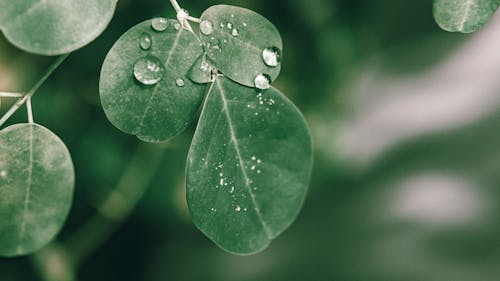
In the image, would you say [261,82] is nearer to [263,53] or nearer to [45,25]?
[263,53]

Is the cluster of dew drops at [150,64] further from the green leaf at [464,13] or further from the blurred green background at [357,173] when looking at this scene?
the blurred green background at [357,173]

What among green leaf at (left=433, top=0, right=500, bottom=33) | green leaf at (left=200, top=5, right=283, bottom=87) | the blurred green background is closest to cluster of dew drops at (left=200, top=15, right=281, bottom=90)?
green leaf at (left=200, top=5, right=283, bottom=87)

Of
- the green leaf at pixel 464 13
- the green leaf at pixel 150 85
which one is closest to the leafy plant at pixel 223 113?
the green leaf at pixel 150 85

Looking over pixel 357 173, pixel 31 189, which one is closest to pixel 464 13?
pixel 31 189

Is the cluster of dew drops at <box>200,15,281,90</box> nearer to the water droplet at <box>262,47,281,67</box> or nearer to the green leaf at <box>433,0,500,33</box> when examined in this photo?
the water droplet at <box>262,47,281,67</box>

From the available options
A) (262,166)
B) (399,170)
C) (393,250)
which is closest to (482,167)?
(399,170)
